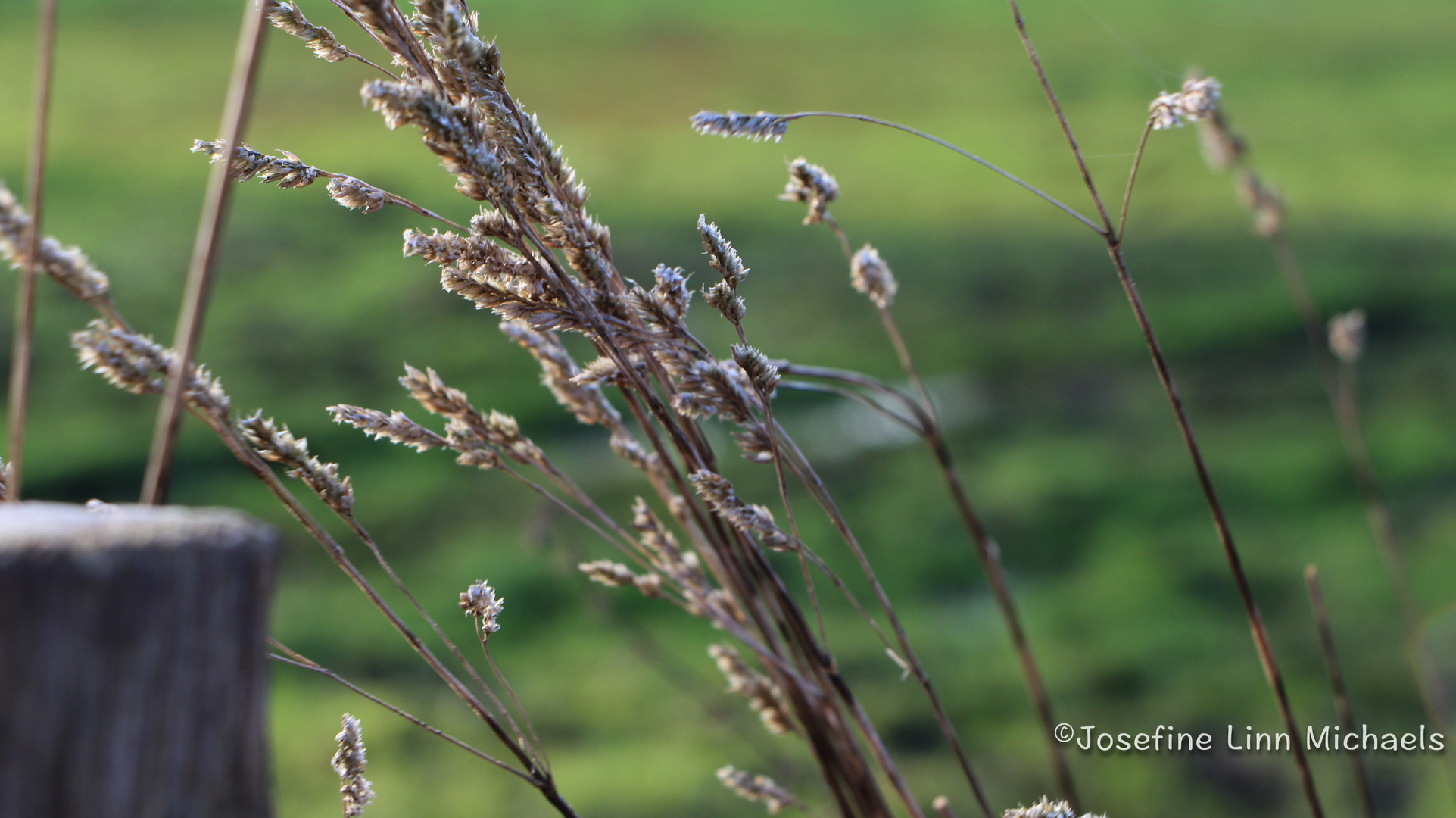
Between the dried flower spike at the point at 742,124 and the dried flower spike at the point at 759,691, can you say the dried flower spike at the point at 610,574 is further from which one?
the dried flower spike at the point at 742,124

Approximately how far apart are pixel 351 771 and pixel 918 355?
10.2 ft

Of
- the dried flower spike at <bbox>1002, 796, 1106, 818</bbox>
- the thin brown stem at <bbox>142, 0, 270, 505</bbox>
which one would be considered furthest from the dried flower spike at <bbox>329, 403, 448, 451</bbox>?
the dried flower spike at <bbox>1002, 796, 1106, 818</bbox>

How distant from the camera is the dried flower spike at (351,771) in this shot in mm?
665

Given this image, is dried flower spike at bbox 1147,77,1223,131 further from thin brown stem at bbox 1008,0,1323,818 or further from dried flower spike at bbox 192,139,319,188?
dried flower spike at bbox 192,139,319,188

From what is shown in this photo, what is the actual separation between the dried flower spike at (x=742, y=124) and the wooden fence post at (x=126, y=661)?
43 cm

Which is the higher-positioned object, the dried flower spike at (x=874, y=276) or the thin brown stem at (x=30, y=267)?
the dried flower spike at (x=874, y=276)

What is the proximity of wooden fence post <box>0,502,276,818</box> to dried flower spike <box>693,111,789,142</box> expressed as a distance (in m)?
0.43

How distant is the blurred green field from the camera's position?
6.96 feet

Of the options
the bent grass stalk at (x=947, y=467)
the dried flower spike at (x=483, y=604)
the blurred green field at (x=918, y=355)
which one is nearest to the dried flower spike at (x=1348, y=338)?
the blurred green field at (x=918, y=355)

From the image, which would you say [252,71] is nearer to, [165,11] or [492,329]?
[492,329]

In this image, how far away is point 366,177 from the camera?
4395 millimetres

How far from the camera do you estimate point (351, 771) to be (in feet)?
2.21

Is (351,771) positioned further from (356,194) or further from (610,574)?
(356,194)

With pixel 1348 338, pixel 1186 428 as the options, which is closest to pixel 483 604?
pixel 1186 428
